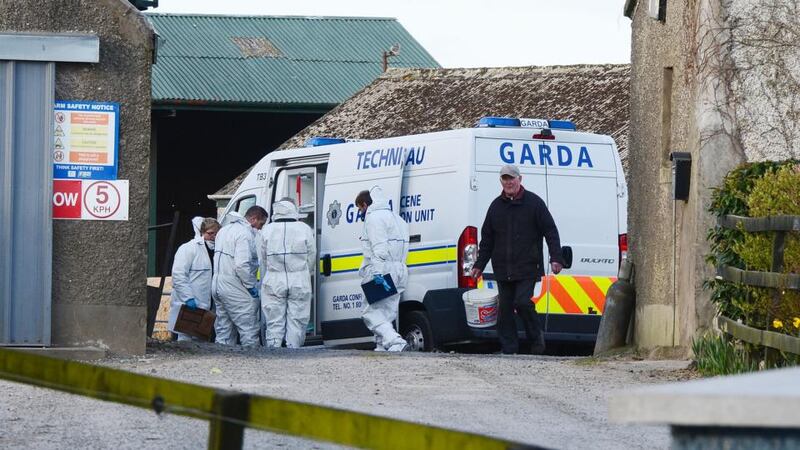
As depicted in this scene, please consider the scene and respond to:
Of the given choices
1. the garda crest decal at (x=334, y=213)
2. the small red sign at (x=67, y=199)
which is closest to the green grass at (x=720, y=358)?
the small red sign at (x=67, y=199)

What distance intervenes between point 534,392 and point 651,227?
423 centimetres

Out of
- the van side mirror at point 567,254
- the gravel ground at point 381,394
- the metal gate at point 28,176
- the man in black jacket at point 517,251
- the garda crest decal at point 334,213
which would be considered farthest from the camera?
the garda crest decal at point 334,213

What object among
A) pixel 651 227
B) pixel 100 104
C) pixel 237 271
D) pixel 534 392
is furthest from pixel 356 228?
pixel 534 392

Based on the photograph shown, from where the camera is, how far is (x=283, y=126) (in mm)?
36156

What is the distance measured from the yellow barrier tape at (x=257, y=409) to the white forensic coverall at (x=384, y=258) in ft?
36.6

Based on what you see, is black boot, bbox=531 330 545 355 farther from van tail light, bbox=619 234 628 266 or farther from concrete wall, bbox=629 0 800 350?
van tail light, bbox=619 234 628 266

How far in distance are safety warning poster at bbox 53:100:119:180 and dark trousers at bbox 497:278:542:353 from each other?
159 inches

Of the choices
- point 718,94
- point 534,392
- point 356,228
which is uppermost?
point 718,94

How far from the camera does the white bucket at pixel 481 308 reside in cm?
1412

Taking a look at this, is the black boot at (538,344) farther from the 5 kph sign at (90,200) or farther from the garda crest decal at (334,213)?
the 5 kph sign at (90,200)

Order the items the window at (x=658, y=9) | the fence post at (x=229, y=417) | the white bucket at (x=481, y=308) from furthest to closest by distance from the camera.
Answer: the white bucket at (x=481, y=308)
the window at (x=658, y=9)
the fence post at (x=229, y=417)

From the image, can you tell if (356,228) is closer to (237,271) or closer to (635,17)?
(237,271)

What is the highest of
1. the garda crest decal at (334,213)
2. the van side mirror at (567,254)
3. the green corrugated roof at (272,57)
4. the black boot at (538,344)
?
the green corrugated roof at (272,57)

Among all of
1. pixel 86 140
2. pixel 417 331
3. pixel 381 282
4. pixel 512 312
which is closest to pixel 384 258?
pixel 381 282
